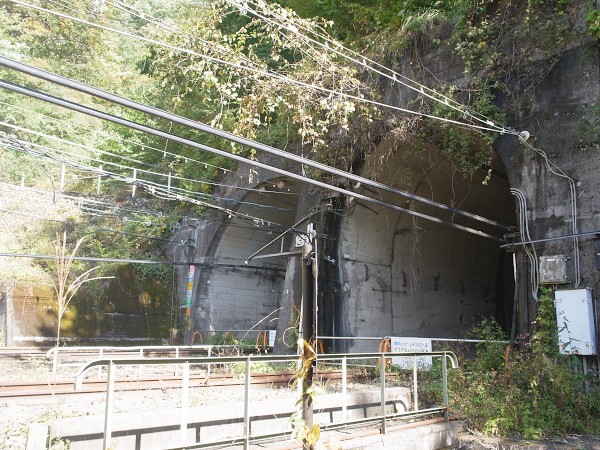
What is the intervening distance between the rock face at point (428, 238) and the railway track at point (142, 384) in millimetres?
1134

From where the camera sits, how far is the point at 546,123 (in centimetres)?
1116

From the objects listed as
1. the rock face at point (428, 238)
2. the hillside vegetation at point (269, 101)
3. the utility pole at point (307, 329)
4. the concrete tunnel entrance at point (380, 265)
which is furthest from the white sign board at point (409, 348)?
the utility pole at point (307, 329)

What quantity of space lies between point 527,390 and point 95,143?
2285 centimetres

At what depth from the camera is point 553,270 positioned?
10.4 metres

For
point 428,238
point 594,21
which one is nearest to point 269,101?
point 594,21

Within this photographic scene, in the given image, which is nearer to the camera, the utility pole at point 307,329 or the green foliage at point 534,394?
the utility pole at point 307,329

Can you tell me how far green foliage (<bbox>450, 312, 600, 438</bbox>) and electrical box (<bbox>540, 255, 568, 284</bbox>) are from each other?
339 millimetres

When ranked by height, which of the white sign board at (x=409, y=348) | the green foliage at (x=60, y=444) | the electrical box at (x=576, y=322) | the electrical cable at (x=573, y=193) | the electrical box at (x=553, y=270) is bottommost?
the green foliage at (x=60, y=444)

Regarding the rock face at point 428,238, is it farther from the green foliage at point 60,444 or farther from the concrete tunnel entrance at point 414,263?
the green foliage at point 60,444

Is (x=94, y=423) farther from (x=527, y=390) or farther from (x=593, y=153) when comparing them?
(x=593, y=153)

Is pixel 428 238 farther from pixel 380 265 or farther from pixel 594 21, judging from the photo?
pixel 594 21

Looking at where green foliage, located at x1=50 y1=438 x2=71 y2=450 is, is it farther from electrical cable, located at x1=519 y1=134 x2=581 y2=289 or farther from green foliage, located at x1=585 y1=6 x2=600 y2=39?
green foliage, located at x1=585 y1=6 x2=600 y2=39

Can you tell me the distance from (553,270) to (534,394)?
2.78m

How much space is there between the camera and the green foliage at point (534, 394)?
806cm
